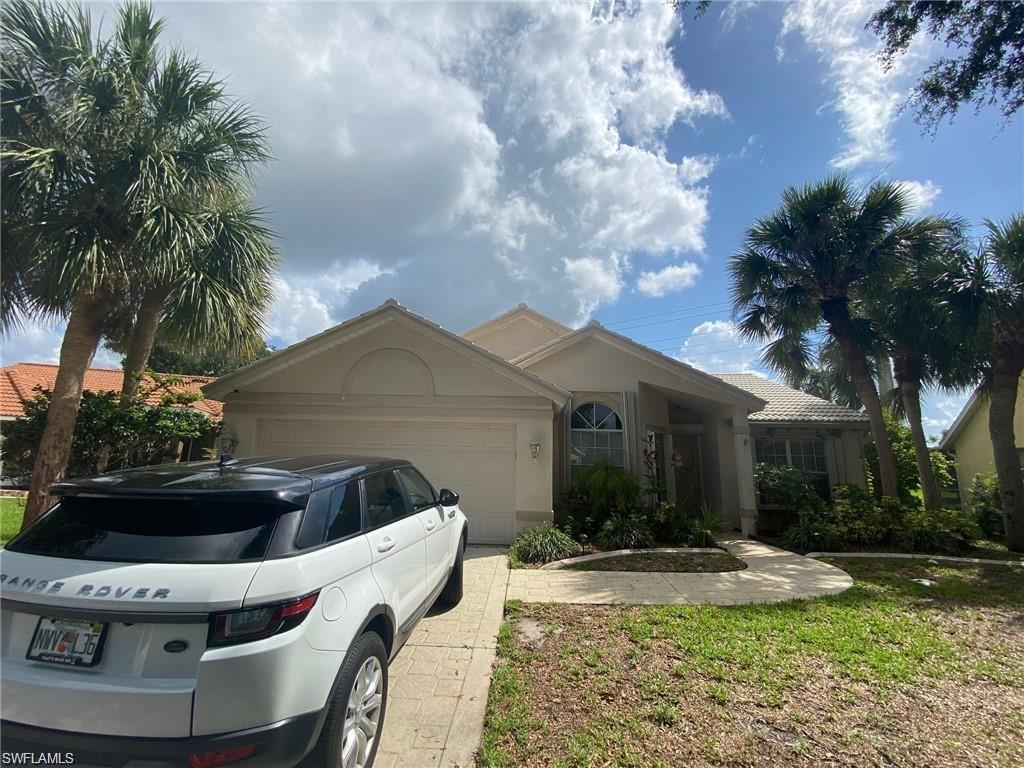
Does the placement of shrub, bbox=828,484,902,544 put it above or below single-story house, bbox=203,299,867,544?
below

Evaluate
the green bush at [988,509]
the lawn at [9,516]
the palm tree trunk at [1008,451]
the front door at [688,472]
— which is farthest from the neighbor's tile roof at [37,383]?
the green bush at [988,509]

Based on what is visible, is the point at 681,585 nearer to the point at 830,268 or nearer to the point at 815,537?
the point at 815,537

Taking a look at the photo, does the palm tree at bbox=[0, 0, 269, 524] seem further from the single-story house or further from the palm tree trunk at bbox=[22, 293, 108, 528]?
the single-story house

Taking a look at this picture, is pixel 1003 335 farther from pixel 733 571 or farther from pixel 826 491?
pixel 733 571

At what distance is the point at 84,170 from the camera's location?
674 cm

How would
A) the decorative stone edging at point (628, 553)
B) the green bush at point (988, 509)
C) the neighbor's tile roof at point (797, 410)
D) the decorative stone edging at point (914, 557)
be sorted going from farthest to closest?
the neighbor's tile roof at point (797, 410), the green bush at point (988, 509), the decorative stone edging at point (914, 557), the decorative stone edging at point (628, 553)

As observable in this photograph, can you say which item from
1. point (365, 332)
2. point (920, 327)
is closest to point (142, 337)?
point (365, 332)

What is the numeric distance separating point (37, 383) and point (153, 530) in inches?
844

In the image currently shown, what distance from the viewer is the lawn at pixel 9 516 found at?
8133mm

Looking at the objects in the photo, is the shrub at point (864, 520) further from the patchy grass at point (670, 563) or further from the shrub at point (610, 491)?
the shrub at point (610, 491)

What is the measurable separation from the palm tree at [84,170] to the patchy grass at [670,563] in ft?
27.8

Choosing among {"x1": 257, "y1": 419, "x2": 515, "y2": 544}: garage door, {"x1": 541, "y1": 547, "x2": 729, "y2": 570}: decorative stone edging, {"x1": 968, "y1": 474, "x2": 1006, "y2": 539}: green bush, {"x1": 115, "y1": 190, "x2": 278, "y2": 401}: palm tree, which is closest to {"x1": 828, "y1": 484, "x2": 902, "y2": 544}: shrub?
{"x1": 541, "y1": 547, "x2": 729, "y2": 570}: decorative stone edging

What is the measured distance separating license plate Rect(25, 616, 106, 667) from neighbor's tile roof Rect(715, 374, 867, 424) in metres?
14.0

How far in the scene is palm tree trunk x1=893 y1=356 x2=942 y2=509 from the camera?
459 inches
